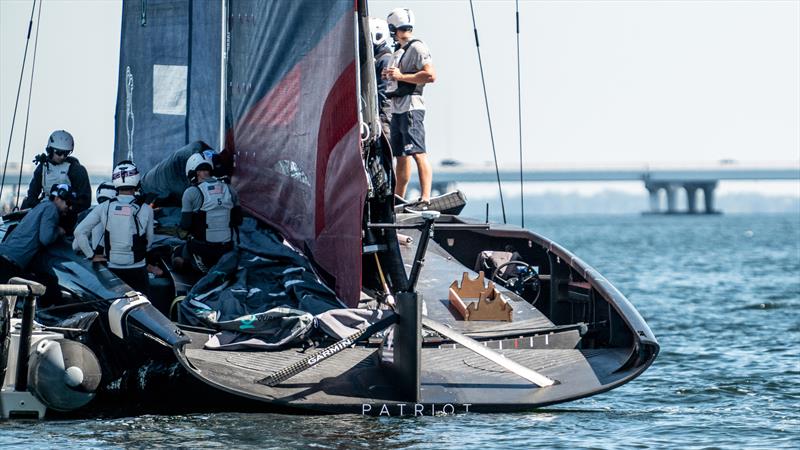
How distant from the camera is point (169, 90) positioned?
17.9 metres

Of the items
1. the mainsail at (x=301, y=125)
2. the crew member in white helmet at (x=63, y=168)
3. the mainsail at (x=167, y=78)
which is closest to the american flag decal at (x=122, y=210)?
the mainsail at (x=301, y=125)

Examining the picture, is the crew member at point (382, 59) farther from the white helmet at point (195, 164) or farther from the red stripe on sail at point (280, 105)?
the white helmet at point (195, 164)

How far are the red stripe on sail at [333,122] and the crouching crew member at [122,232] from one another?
1.46m

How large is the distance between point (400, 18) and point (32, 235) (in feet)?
14.1

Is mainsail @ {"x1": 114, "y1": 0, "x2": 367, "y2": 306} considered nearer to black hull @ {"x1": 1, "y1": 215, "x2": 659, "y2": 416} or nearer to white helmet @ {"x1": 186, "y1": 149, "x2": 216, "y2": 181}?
white helmet @ {"x1": 186, "y1": 149, "x2": 216, "y2": 181}

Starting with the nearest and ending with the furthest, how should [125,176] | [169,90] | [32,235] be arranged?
[125,176] → [32,235] → [169,90]

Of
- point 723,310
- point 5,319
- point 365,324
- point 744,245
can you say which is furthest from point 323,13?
point 744,245

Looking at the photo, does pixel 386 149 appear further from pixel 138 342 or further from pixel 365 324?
pixel 138 342

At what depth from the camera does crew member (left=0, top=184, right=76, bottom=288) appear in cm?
1198

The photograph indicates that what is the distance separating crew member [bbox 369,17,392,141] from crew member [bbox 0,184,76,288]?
3249 millimetres

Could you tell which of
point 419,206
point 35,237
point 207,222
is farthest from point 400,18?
point 35,237

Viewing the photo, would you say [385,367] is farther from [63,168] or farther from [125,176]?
[63,168]

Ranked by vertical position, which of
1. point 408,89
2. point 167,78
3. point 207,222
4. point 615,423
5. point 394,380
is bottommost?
point 615,423

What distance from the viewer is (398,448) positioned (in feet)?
30.8
